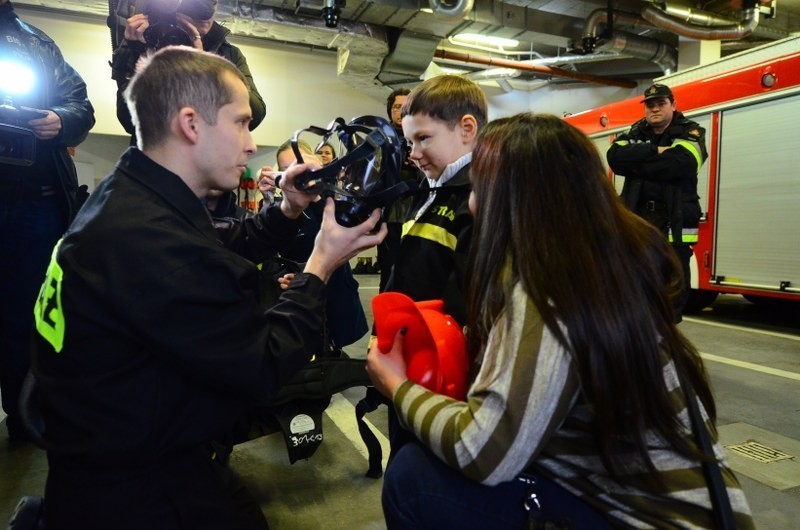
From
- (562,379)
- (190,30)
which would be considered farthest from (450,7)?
(562,379)

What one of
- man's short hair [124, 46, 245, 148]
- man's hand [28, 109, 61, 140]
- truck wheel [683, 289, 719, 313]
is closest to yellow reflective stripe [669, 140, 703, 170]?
truck wheel [683, 289, 719, 313]

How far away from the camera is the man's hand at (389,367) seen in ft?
4.00

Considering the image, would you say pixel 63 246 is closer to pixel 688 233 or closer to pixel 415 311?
pixel 415 311

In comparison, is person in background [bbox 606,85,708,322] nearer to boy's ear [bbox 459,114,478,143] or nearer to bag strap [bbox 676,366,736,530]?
boy's ear [bbox 459,114,478,143]

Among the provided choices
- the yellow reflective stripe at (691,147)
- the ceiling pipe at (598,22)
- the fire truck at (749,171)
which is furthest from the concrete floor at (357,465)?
the ceiling pipe at (598,22)

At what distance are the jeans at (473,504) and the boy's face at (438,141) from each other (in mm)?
999

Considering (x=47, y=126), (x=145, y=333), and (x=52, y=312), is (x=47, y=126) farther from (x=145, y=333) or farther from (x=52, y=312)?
(x=145, y=333)

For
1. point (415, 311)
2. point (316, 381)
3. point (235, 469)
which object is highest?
point (415, 311)

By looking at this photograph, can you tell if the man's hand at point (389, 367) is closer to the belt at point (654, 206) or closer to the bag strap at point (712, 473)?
the bag strap at point (712, 473)

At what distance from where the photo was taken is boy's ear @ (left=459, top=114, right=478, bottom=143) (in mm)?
1790

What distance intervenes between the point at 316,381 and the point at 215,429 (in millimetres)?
958

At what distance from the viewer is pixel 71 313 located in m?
1.08

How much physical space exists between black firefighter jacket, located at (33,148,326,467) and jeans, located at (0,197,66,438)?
1.40 meters

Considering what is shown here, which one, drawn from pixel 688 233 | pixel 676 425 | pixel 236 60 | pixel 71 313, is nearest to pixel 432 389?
pixel 676 425
